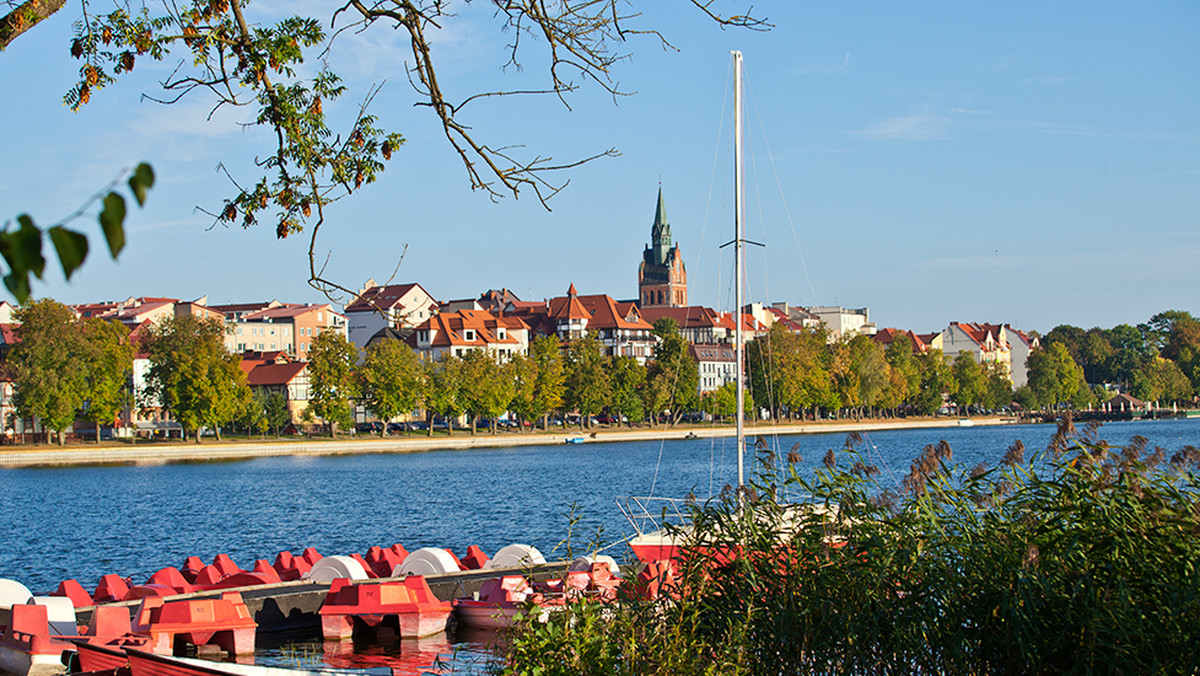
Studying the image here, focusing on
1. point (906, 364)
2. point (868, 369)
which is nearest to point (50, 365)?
point (868, 369)

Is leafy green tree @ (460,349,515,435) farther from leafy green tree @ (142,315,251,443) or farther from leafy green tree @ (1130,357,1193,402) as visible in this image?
leafy green tree @ (1130,357,1193,402)

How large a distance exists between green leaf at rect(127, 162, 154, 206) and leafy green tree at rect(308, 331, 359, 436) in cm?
9297

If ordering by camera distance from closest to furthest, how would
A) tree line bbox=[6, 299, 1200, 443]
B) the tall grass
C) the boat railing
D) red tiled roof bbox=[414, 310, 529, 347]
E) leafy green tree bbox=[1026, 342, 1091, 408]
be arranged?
1. the tall grass
2. the boat railing
3. tree line bbox=[6, 299, 1200, 443]
4. red tiled roof bbox=[414, 310, 529, 347]
5. leafy green tree bbox=[1026, 342, 1091, 408]

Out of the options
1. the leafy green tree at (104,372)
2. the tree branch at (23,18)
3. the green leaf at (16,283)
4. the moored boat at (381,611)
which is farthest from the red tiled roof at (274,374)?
the green leaf at (16,283)

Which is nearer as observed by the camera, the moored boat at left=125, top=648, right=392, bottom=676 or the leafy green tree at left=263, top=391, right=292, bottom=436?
the moored boat at left=125, top=648, right=392, bottom=676

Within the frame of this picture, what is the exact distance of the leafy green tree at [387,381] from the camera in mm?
95062

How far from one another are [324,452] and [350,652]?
75.6m

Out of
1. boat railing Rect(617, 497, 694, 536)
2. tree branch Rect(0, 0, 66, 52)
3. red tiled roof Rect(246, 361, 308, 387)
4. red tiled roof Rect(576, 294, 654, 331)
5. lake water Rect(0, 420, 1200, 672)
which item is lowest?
lake water Rect(0, 420, 1200, 672)

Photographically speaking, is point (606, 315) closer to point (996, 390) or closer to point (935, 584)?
point (996, 390)

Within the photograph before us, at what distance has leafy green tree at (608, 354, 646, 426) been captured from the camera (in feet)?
378

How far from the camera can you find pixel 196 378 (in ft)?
280

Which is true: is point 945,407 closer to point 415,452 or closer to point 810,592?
point 415,452

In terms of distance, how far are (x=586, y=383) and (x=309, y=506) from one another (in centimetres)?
6637

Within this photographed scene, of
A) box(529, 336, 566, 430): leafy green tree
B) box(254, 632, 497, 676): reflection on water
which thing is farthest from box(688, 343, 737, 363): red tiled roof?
box(254, 632, 497, 676): reflection on water
